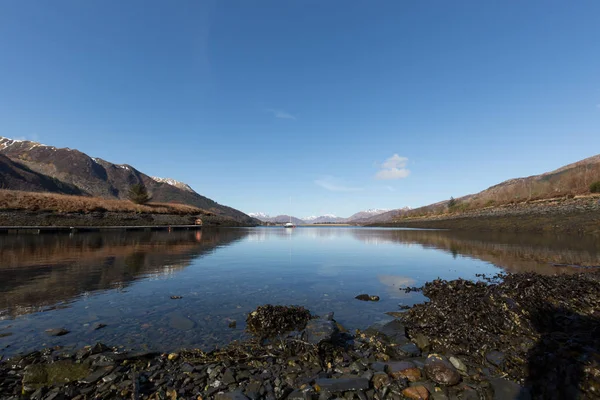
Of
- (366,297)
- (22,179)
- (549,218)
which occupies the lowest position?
(366,297)

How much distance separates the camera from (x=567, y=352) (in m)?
6.88

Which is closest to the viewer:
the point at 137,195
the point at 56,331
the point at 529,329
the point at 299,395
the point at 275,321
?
the point at 299,395

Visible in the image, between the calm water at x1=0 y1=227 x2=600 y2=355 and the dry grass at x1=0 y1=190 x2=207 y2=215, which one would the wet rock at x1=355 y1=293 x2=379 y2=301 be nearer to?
the calm water at x1=0 y1=227 x2=600 y2=355

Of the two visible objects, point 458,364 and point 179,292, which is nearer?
point 458,364

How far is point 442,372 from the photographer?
665cm

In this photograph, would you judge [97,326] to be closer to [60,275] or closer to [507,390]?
[60,275]

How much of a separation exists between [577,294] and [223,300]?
16.3 metres

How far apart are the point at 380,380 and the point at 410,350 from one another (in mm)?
2224

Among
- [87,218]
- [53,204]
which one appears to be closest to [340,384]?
[87,218]

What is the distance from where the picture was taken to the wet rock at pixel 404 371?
22.2ft

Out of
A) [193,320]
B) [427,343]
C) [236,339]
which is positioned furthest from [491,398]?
[193,320]

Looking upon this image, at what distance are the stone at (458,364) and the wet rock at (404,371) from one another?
1.11m

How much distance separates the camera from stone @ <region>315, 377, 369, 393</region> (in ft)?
20.5

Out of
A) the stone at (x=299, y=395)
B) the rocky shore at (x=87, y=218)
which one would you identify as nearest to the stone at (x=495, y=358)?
the stone at (x=299, y=395)
